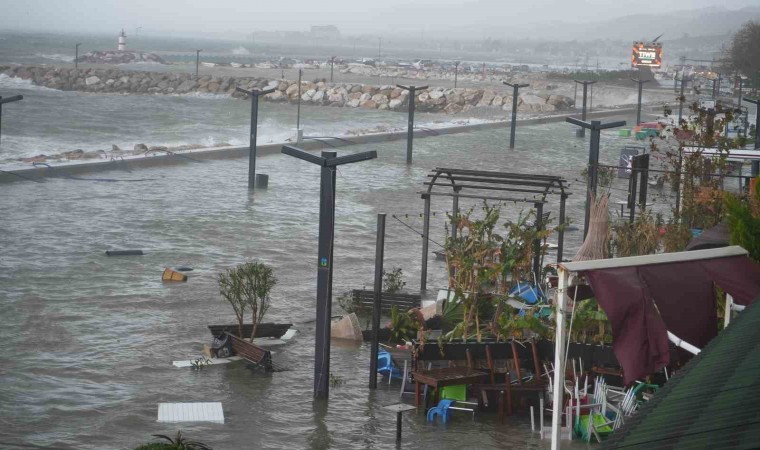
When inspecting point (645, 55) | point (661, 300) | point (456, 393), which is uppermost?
point (645, 55)

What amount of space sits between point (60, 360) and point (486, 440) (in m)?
5.17

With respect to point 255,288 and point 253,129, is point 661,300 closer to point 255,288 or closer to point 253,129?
point 255,288

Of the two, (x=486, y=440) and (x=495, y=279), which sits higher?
(x=495, y=279)

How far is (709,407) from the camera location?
Result: 467 cm

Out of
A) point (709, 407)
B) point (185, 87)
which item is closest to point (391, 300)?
point (709, 407)

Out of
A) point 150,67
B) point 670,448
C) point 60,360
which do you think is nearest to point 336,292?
point 60,360

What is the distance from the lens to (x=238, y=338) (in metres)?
13.0

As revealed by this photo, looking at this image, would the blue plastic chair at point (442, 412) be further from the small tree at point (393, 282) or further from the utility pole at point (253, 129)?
the utility pole at point (253, 129)

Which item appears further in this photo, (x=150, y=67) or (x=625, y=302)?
(x=150, y=67)

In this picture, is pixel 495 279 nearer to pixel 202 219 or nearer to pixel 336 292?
pixel 336 292

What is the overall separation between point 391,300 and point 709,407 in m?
10.9

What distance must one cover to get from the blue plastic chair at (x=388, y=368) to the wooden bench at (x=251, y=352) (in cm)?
126

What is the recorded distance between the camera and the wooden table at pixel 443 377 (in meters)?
11.2

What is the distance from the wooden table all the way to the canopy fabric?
8.64ft
